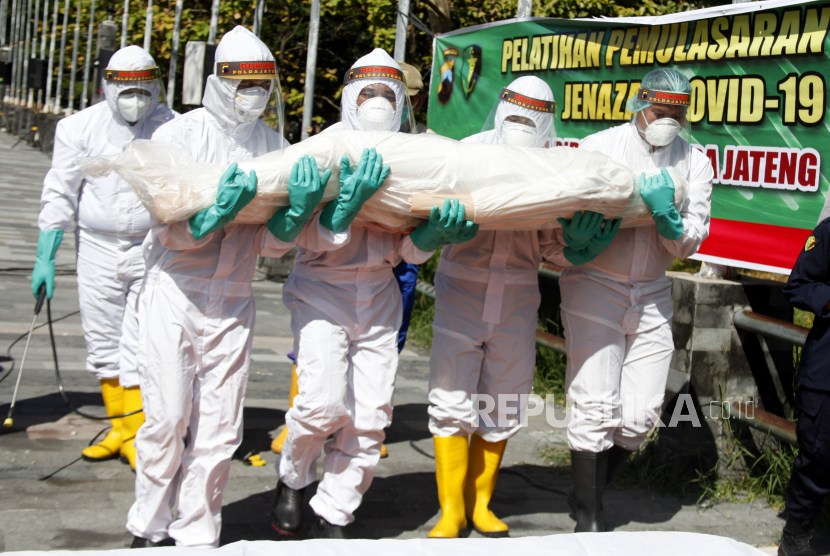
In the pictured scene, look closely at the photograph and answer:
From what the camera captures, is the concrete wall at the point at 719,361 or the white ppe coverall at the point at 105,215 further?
the concrete wall at the point at 719,361

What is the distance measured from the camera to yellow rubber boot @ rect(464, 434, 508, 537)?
3754mm

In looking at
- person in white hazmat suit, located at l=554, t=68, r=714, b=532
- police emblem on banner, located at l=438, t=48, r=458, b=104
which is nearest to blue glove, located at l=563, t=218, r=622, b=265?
person in white hazmat suit, located at l=554, t=68, r=714, b=532

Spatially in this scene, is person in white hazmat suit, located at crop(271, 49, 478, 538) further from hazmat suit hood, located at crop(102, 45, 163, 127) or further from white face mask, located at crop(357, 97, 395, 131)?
hazmat suit hood, located at crop(102, 45, 163, 127)

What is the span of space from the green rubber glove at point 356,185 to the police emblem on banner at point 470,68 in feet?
13.3

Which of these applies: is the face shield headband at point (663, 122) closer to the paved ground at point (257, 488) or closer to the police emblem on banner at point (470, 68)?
the paved ground at point (257, 488)

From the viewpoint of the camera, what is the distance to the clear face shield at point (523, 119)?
145 inches

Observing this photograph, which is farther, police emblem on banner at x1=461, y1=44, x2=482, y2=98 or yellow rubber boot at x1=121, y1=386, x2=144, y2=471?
police emblem on banner at x1=461, y1=44, x2=482, y2=98

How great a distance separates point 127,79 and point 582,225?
7.57ft

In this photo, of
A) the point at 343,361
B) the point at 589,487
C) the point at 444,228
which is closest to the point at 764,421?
the point at 589,487

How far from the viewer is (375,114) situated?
3.49m

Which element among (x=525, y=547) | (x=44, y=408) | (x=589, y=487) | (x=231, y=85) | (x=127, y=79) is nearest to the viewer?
(x=525, y=547)

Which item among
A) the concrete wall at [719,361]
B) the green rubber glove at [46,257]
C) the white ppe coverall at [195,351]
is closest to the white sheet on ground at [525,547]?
the white ppe coverall at [195,351]

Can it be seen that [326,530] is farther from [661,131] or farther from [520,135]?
[661,131]

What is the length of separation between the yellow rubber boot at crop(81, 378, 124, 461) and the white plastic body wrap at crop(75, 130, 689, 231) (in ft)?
5.39
